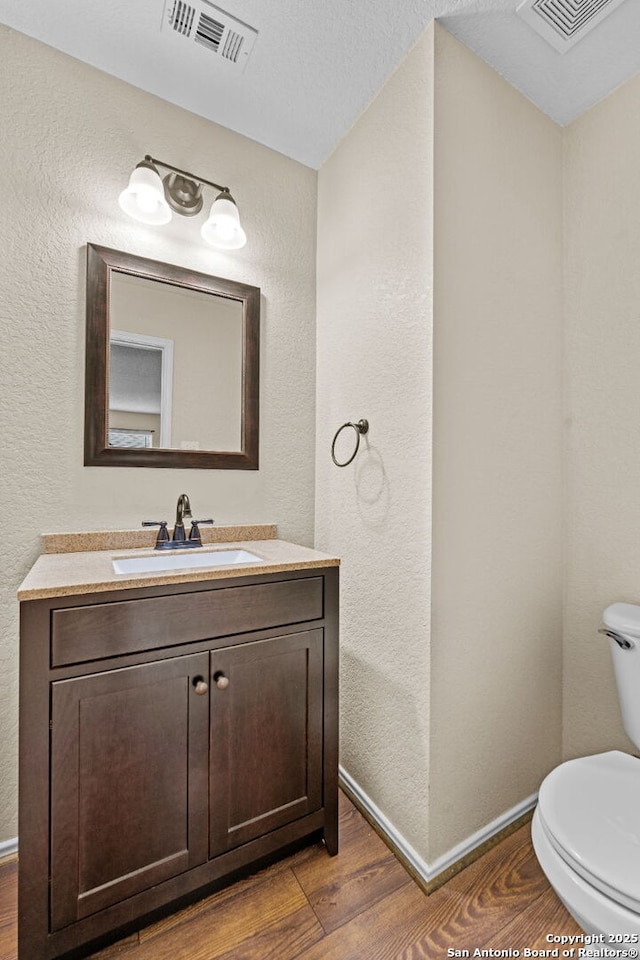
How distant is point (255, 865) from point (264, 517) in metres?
1.10

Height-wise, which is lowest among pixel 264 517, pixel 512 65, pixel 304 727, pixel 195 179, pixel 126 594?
pixel 304 727

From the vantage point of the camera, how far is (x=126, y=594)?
1071 mm

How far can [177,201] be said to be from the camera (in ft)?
5.28

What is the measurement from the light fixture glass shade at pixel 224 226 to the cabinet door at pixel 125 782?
142cm

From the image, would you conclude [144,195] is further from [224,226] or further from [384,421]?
[384,421]

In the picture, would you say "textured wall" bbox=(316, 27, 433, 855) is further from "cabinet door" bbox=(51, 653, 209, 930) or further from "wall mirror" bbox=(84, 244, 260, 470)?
"cabinet door" bbox=(51, 653, 209, 930)

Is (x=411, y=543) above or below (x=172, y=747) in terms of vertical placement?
above

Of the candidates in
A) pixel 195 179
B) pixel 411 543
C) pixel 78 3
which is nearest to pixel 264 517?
pixel 411 543

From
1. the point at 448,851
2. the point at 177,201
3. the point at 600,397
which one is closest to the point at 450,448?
the point at 600,397

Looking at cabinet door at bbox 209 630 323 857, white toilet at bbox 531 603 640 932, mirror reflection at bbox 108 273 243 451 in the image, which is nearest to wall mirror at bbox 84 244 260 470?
mirror reflection at bbox 108 273 243 451

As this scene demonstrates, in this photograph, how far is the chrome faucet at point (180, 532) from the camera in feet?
4.99

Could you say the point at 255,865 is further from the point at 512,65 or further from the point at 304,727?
the point at 512,65

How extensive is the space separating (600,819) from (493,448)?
0.97m

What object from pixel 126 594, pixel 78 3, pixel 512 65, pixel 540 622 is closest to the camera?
pixel 126 594
